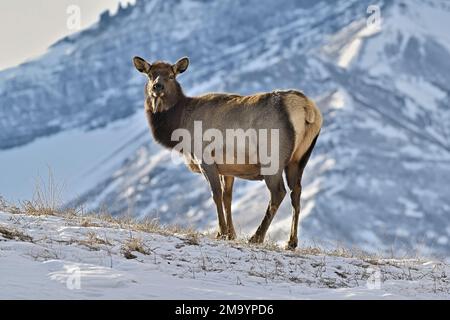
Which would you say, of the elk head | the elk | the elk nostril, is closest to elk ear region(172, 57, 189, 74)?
the elk head

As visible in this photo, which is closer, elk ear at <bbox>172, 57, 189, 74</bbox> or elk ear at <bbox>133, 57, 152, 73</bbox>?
elk ear at <bbox>133, 57, 152, 73</bbox>

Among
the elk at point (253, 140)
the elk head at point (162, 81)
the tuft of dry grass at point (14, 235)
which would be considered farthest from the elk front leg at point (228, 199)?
the tuft of dry grass at point (14, 235)

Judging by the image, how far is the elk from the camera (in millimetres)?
13617

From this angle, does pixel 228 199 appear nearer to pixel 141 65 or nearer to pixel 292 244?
pixel 292 244

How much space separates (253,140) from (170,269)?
4191 millimetres

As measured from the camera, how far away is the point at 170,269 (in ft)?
32.8

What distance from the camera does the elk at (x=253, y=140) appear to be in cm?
1362

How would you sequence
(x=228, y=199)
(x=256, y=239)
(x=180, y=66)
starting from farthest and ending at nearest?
(x=180, y=66), (x=228, y=199), (x=256, y=239)

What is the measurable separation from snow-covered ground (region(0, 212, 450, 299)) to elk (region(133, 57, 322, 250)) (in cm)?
127

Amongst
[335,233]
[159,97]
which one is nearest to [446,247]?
[335,233]

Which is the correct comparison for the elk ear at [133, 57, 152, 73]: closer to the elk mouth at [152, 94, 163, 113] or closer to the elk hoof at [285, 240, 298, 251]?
the elk mouth at [152, 94, 163, 113]

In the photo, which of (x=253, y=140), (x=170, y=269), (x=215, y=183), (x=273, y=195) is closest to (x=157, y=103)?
(x=215, y=183)
